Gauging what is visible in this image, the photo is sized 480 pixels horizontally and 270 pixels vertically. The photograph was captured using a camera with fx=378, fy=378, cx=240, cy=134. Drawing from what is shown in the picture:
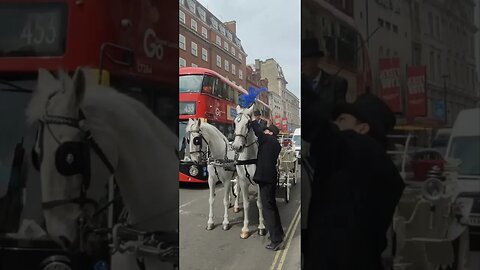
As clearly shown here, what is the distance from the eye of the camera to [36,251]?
1460mm

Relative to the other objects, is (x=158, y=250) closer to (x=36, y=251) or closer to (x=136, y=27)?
(x=36, y=251)

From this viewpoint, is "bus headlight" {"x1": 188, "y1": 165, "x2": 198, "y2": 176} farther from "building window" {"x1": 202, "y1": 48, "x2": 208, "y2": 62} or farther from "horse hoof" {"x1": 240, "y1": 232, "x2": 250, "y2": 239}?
"building window" {"x1": 202, "y1": 48, "x2": 208, "y2": 62}

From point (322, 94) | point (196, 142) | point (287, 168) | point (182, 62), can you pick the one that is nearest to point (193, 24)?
point (182, 62)

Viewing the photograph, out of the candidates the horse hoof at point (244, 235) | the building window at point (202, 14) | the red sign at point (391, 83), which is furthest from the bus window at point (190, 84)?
the red sign at point (391, 83)

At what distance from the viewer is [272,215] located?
4.83 ft

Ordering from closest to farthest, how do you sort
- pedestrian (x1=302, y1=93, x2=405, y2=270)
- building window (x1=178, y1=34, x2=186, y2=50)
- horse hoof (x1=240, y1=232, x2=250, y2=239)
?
pedestrian (x1=302, y1=93, x2=405, y2=270) < horse hoof (x1=240, y1=232, x2=250, y2=239) < building window (x1=178, y1=34, x2=186, y2=50)

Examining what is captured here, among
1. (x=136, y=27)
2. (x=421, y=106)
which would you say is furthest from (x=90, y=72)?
(x=421, y=106)

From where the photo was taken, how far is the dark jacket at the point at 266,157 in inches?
58.9

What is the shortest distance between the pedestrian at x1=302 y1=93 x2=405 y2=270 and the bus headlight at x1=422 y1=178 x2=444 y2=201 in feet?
0.32

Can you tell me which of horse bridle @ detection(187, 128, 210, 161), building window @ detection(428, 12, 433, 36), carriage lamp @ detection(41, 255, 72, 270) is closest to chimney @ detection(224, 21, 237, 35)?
horse bridle @ detection(187, 128, 210, 161)

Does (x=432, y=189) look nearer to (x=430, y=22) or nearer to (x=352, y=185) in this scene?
(x=352, y=185)

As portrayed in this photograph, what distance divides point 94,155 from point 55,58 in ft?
1.26

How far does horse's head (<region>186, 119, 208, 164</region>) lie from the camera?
1539mm

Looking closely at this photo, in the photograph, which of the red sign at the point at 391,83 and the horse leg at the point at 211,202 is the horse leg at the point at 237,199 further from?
the red sign at the point at 391,83
